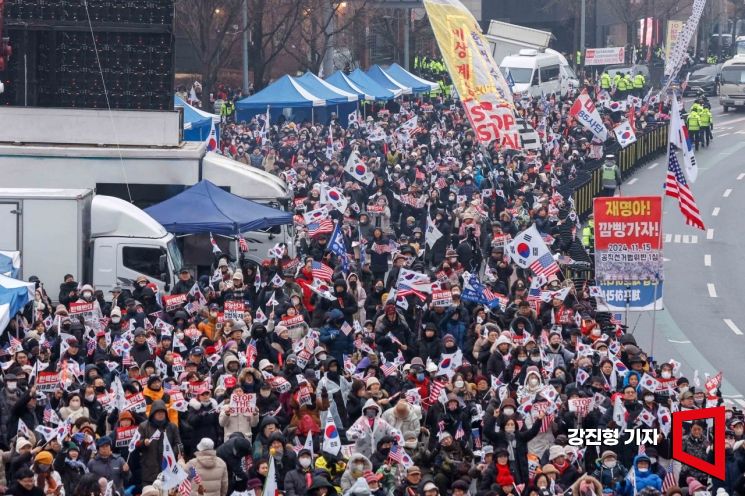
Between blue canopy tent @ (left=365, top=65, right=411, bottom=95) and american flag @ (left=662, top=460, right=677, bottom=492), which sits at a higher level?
blue canopy tent @ (left=365, top=65, right=411, bottom=95)

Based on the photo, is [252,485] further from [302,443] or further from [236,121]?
[236,121]

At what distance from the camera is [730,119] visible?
60.3m

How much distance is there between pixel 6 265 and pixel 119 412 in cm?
602

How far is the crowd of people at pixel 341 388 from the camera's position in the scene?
14875 millimetres

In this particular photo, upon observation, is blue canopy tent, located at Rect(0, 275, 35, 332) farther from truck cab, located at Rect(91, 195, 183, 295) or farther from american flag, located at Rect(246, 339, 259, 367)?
truck cab, located at Rect(91, 195, 183, 295)

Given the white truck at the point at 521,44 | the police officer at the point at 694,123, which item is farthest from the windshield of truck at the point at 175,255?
the white truck at the point at 521,44

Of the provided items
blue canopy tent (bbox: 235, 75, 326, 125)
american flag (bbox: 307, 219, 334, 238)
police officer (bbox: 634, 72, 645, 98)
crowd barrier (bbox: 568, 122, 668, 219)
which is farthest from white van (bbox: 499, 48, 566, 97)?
american flag (bbox: 307, 219, 334, 238)

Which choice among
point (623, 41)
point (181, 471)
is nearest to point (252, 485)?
point (181, 471)

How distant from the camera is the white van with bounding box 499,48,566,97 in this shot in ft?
190

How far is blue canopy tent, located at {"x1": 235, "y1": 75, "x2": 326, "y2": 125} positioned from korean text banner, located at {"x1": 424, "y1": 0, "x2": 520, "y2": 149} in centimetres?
1543

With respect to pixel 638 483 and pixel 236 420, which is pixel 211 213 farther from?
pixel 638 483

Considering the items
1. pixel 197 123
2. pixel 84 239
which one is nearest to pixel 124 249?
pixel 84 239

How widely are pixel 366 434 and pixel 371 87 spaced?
112ft

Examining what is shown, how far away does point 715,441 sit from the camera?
50.4ft
